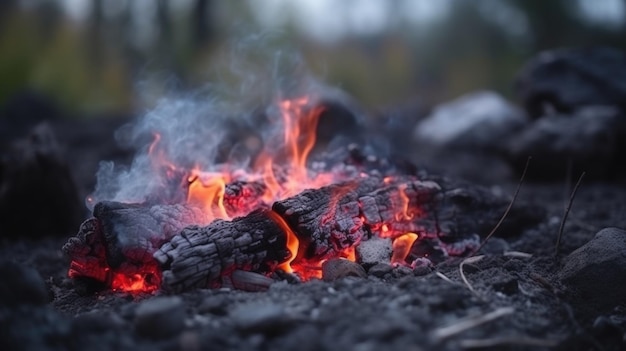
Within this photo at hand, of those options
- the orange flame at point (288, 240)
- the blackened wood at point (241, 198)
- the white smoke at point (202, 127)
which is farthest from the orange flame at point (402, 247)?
the white smoke at point (202, 127)

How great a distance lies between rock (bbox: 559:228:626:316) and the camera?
9.80 ft

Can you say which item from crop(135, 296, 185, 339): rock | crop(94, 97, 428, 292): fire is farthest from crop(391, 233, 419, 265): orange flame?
crop(135, 296, 185, 339): rock

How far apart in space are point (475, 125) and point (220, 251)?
656 centimetres

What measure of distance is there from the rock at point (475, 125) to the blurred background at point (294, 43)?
2.60 metres

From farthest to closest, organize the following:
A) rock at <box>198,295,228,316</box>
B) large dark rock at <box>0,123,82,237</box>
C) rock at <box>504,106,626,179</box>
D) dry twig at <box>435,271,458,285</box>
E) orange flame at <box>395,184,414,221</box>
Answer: rock at <box>504,106,626,179</box>
large dark rock at <box>0,123,82,237</box>
orange flame at <box>395,184,414,221</box>
dry twig at <box>435,271,458,285</box>
rock at <box>198,295,228,316</box>

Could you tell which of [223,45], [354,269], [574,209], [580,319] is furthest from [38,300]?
[223,45]

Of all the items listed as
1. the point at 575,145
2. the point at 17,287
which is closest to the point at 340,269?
the point at 17,287

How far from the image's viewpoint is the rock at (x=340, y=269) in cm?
307

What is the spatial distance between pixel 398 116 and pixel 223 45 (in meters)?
4.49

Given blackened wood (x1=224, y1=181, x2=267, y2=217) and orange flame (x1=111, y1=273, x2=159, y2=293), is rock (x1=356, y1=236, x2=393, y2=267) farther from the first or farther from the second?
orange flame (x1=111, y1=273, x2=159, y2=293)

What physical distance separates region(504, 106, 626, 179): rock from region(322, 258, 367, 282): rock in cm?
416

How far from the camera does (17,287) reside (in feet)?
7.95

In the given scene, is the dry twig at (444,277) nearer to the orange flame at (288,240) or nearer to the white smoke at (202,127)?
the orange flame at (288,240)

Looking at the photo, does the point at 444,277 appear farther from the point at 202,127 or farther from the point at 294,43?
the point at 294,43
